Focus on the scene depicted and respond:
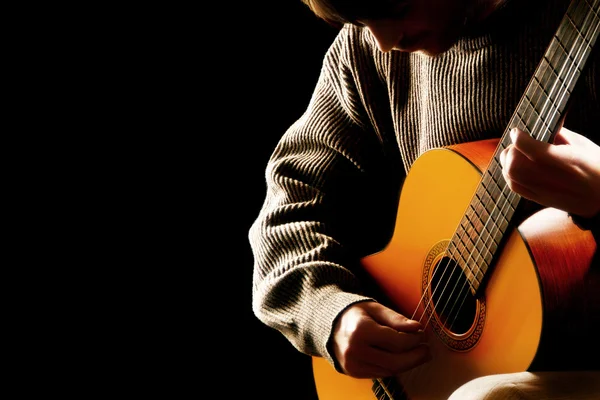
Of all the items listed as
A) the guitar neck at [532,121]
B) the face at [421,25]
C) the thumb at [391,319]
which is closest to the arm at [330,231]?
the thumb at [391,319]

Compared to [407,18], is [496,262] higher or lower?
lower

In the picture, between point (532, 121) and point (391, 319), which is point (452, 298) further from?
point (532, 121)

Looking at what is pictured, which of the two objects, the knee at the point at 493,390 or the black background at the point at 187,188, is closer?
the knee at the point at 493,390

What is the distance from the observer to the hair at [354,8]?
32.0 inches

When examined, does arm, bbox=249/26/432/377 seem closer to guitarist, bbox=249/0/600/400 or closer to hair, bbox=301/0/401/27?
guitarist, bbox=249/0/600/400

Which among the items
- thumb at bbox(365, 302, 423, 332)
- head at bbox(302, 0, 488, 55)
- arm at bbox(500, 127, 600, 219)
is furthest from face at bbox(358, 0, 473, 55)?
thumb at bbox(365, 302, 423, 332)

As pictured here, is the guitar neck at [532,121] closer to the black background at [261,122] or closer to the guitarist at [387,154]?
the guitarist at [387,154]

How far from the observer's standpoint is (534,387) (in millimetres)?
691

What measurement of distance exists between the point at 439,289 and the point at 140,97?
2.61 feet

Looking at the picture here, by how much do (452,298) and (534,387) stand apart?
195mm

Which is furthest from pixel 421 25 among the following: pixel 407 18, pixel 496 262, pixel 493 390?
pixel 493 390

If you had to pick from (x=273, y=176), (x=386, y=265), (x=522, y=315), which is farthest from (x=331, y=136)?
(x=522, y=315)

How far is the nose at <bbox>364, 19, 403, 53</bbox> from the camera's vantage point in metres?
0.84

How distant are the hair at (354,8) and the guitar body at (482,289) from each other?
0.62 ft
